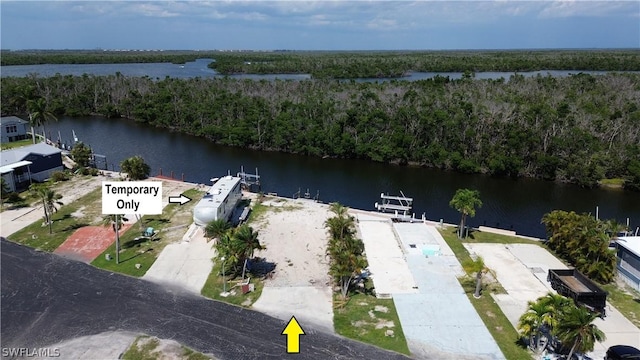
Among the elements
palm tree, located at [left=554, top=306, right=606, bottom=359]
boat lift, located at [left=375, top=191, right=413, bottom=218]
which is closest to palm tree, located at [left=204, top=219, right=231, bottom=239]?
boat lift, located at [left=375, top=191, right=413, bottom=218]

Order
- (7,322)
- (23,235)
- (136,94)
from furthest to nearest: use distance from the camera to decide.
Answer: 1. (136,94)
2. (23,235)
3. (7,322)

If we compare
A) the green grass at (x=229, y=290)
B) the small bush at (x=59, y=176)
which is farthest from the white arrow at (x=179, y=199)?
the green grass at (x=229, y=290)

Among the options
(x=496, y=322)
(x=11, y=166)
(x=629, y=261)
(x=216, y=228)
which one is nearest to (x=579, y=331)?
(x=496, y=322)

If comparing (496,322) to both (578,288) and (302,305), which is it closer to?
(578,288)

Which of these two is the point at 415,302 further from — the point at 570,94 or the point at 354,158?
the point at 570,94

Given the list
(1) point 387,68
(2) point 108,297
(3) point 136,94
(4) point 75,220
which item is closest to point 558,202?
(2) point 108,297

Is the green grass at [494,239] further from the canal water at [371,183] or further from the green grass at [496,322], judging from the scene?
the canal water at [371,183]
